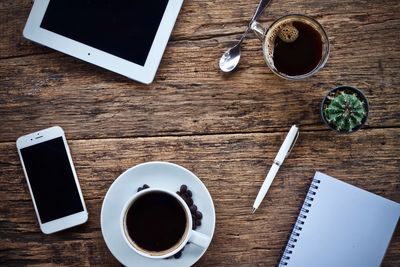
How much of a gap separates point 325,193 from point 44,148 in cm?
75

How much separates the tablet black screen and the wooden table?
0.07 metres

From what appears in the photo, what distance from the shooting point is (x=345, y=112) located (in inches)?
46.7

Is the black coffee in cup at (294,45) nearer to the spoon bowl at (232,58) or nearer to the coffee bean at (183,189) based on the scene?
the spoon bowl at (232,58)

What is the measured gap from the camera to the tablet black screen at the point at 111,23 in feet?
3.99

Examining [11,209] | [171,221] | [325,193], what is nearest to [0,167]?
[11,209]

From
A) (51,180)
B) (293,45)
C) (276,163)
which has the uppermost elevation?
(293,45)

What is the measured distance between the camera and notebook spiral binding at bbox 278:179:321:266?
1221 millimetres

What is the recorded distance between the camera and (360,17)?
4.03 ft

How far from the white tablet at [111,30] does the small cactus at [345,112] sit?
1.50 feet

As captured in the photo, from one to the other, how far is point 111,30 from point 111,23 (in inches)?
0.7

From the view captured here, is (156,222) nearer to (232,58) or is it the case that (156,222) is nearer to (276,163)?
(276,163)

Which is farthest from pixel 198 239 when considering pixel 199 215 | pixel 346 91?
pixel 346 91

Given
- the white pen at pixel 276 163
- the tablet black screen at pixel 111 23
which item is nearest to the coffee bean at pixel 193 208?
the white pen at pixel 276 163

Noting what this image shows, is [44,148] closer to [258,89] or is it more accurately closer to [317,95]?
[258,89]
